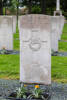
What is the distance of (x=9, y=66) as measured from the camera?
30.6 ft

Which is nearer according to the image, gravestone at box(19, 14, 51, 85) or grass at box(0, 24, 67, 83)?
gravestone at box(19, 14, 51, 85)

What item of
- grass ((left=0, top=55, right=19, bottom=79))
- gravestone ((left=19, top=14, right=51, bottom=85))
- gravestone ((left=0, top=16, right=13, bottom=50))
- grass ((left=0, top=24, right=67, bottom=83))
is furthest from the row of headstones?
gravestone ((left=0, top=16, right=13, bottom=50))

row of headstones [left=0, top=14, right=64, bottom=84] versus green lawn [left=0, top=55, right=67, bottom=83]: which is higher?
row of headstones [left=0, top=14, right=64, bottom=84]

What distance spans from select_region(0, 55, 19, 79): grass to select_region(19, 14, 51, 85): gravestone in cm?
91

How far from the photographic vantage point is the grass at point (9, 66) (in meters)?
8.02

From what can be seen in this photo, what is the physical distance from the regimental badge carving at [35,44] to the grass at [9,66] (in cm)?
127

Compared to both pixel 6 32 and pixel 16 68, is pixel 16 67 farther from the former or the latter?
pixel 6 32

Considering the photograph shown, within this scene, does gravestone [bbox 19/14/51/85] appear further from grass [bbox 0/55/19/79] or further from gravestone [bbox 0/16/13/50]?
gravestone [bbox 0/16/13/50]

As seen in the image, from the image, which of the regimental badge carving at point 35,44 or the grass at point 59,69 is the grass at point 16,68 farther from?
the regimental badge carving at point 35,44

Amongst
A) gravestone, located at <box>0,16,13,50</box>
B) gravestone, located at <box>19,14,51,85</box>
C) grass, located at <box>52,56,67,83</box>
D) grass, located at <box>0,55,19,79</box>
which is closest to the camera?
gravestone, located at <box>19,14,51,85</box>

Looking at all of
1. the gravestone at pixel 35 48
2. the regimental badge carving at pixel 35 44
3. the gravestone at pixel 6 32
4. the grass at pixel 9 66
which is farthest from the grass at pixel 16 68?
the gravestone at pixel 6 32

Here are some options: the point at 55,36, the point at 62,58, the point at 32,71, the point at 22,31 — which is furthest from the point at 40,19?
the point at 55,36

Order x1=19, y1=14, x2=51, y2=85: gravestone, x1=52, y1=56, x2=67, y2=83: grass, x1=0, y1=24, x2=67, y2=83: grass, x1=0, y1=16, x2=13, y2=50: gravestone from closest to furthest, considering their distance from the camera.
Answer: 1. x1=19, y1=14, x2=51, y2=85: gravestone
2. x1=52, y1=56, x2=67, y2=83: grass
3. x1=0, y1=24, x2=67, y2=83: grass
4. x1=0, y1=16, x2=13, y2=50: gravestone

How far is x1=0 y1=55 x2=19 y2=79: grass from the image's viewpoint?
8016 millimetres
